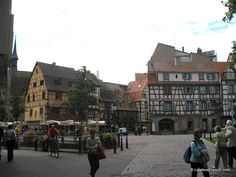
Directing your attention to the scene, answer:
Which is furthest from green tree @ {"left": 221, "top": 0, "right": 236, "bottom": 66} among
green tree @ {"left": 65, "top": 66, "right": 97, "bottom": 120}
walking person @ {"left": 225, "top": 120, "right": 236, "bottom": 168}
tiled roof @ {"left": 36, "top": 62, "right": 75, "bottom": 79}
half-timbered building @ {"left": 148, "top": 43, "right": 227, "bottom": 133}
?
tiled roof @ {"left": 36, "top": 62, "right": 75, "bottom": 79}

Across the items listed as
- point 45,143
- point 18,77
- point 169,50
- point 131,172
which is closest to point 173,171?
point 131,172

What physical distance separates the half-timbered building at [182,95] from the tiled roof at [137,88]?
14.9 meters

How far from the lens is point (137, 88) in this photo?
8906 cm

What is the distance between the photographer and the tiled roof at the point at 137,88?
86975mm

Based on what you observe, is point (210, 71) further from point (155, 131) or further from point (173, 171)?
point (173, 171)

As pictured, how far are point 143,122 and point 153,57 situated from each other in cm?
1392

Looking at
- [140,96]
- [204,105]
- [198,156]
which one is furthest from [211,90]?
[198,156]

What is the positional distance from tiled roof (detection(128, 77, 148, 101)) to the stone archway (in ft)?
61.6

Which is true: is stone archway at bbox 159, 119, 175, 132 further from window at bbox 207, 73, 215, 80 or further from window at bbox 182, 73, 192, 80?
window at bbox 207, 73, 215, 80

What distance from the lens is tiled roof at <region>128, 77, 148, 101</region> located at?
8697 cm

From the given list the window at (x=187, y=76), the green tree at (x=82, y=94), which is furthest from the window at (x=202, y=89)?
the green tree at (x=82, y=94)

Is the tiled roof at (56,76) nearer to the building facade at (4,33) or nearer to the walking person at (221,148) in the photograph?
the building facade at (4,33)

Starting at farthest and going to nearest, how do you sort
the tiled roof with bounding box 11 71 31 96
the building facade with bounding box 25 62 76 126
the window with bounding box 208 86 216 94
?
the tiled roof with bounding box 11 71 31 96
the window with bounding box 208 86 216 94
the building facade with bounding box 25 62 76 126

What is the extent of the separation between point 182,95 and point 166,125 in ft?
18.6
